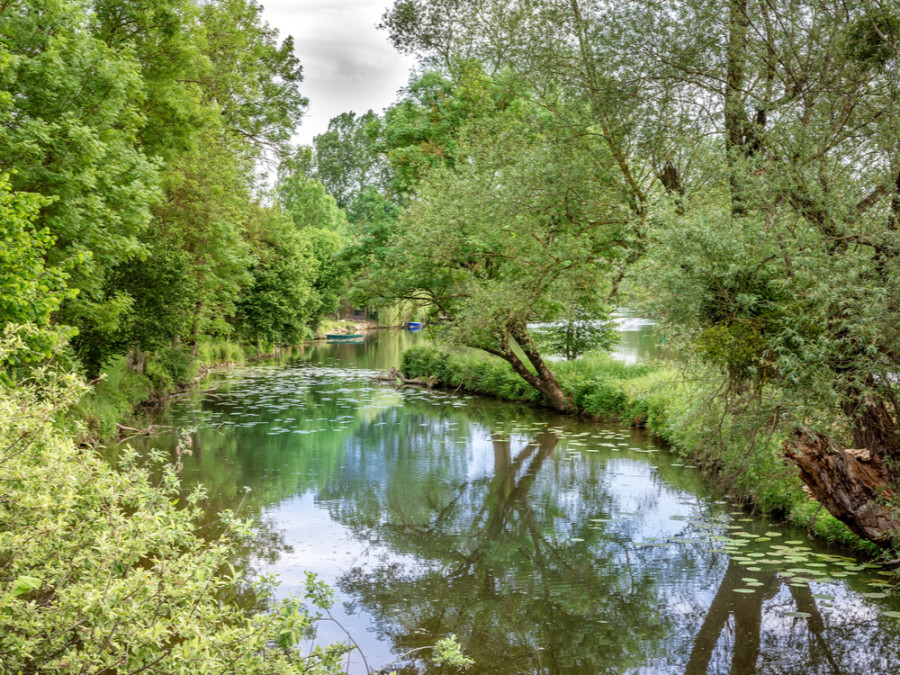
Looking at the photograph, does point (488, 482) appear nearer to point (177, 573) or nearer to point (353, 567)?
point (353, 567)

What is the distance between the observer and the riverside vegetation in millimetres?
4176

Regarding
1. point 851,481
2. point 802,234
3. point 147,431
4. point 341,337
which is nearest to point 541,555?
point 851,481

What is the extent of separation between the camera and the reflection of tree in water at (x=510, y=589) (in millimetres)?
6902

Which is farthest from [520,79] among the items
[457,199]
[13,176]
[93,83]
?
[13,176]

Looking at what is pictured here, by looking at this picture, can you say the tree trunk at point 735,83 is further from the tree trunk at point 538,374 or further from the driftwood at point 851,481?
the tree trunk at point 538,374

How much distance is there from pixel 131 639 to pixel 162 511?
745 mm

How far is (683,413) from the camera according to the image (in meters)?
13.8

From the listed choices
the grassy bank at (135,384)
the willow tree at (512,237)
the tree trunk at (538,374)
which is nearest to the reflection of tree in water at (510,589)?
the grassy bank at (135,384)

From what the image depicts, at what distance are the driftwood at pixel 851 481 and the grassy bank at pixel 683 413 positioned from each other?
761 mm


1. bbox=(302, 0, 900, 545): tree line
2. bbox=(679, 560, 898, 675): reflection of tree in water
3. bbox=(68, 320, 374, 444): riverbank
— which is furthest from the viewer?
bbox=(68, 320, 374, 444): riverbank

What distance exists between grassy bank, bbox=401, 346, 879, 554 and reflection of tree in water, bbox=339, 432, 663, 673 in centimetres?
202

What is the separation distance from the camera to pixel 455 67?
2614 cm

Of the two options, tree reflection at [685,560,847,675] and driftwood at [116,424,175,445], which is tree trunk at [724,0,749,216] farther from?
driftwood at [116,424,175,445]

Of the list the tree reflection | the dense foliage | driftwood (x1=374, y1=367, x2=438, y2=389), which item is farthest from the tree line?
driftwood (x1=374, y1=367, x2=438, y2=389)
